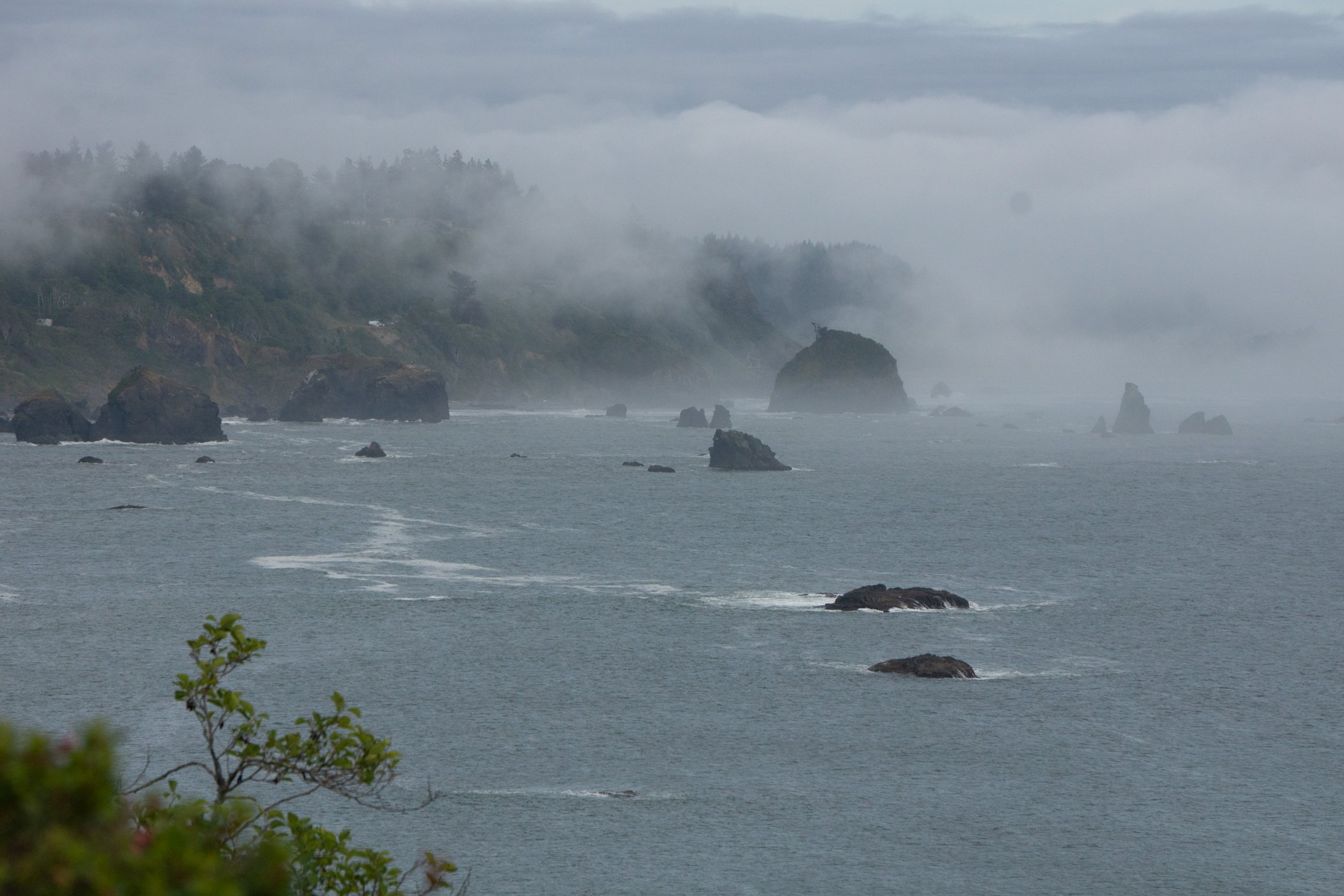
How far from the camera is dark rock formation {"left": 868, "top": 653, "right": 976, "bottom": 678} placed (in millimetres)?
70438

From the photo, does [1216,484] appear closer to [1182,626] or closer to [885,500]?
[885,500]

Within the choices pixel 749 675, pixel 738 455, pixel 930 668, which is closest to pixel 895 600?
pixel 930 668

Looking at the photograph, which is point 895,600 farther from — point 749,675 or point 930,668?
point 749,675

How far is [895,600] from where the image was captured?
89.4 meters

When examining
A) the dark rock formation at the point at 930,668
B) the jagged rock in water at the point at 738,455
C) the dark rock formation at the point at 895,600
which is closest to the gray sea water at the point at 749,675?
the dark rock formation at the point at 930,668

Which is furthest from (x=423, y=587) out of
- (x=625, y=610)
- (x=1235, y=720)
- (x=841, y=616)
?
(x=1235, y=720)

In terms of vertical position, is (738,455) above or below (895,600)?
above

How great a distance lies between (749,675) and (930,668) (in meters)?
9.13

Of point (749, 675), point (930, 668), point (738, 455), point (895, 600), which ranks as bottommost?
point (749, 675)

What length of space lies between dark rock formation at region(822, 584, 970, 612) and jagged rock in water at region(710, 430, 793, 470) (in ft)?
301

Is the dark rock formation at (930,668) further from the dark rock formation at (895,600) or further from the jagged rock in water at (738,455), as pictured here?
the jagged rock in water at (738,455)

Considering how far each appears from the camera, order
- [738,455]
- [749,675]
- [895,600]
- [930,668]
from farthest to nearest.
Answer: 1. [738,455]
2. [895,600]
3. [749,675]
4. [930,668]

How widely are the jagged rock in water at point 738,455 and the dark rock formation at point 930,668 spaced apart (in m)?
111

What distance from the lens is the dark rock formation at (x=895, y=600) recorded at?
89062 millimetres
